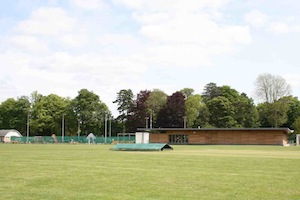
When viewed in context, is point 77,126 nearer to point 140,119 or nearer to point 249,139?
point 140,119

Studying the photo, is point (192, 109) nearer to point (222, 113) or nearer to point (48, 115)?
point (222, 113)

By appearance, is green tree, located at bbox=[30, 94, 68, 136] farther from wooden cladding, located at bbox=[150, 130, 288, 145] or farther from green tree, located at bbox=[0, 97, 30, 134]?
wooden cladding, located at bbox=[150, 130, 288, 145]

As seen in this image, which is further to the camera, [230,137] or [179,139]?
[179,139]

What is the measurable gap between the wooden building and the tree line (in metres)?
21.4

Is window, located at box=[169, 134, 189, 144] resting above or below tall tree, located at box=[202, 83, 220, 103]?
below

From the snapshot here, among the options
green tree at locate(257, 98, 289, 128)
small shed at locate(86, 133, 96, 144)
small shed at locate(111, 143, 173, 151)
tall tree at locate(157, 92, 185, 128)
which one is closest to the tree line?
tall tree at locate(157, 92, 185, 128)

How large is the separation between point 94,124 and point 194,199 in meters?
97.9

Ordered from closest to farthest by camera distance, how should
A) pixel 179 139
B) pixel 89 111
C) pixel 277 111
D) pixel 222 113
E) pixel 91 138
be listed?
pixel 179 139, pixel 277 111, pixel 91 138, pixel 222 113, pixel 89 111

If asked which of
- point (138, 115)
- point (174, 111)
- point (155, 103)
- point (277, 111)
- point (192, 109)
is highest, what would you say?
point (155, 103)

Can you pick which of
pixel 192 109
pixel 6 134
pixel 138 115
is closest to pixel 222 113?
pixel 192 109

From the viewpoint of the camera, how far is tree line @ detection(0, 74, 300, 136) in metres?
99.2

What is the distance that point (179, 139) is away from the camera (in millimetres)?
78250

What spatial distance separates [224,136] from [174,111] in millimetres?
28398

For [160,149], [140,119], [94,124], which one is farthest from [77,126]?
[160,149]
